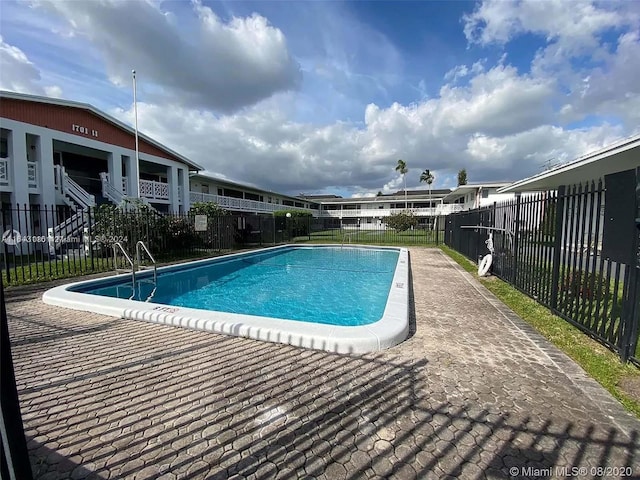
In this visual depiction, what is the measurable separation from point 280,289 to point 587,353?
25.7 ft

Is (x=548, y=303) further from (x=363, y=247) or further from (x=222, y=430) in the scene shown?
(x=363, y=247)

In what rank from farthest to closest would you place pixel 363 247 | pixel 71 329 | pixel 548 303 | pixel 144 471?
pixel 363 247, pixel 548 303, pixel 71 329, pixel 144 471

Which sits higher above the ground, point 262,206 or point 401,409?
point 262,206

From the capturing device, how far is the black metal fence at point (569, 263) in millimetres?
3631

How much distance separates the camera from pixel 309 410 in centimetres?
271

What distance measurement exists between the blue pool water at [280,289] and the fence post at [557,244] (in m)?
3.50

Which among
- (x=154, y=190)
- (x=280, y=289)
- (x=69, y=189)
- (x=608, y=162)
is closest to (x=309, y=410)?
(x=280, y=289)

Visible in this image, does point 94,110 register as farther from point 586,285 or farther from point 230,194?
point 586,285

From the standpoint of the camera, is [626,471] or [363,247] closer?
[626,471]

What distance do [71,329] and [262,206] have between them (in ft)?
100

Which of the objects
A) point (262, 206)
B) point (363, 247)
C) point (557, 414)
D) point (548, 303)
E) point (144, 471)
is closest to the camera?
point (144, 471)

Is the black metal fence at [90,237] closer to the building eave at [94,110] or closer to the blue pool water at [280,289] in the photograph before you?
the blue pool water at [280,289]

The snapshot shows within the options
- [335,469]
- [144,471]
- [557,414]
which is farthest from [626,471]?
[144,471]

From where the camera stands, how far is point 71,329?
4.79 metres
